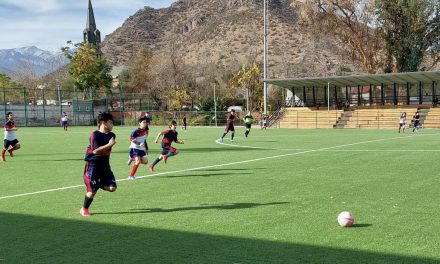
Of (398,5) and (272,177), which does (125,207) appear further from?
(398,5)

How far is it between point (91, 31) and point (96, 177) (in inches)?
5912

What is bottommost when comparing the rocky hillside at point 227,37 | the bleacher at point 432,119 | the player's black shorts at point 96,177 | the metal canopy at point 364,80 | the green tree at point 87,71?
the bleacher at point 432,119

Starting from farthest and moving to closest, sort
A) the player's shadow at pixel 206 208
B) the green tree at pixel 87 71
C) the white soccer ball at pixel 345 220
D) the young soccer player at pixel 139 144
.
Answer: the green tree at pixel 87 71, the young soccer player at pixel 139 144, the player's shadow at pixel 206 208, the white soccer ball at pixel 345 220

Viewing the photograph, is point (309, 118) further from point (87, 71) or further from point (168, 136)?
point (87, 71)

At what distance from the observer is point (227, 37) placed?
119 m

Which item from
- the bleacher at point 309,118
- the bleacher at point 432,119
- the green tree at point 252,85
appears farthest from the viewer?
the green tree at point 252,85

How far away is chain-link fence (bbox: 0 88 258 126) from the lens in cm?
5675

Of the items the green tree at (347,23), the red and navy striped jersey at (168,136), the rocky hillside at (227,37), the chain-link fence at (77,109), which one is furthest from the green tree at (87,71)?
the red and navy striped jersey at (168,136)

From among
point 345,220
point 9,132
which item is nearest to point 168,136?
point 9,132

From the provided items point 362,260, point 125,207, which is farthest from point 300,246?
point 125,207

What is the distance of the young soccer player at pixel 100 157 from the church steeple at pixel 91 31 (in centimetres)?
14427

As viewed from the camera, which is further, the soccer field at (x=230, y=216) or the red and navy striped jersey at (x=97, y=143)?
the red and navy striped jersey at (x=97, y=143)

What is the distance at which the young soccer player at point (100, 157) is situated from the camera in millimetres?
7718

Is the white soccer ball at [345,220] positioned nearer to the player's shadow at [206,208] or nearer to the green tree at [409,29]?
the player's shadow at [206,208]
